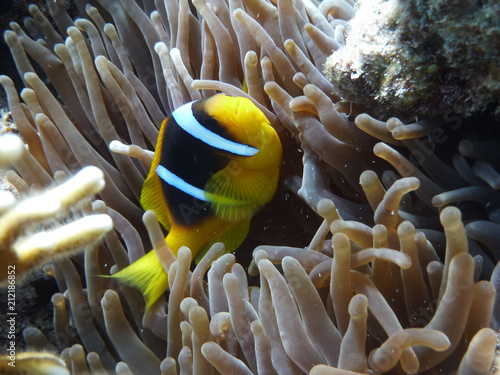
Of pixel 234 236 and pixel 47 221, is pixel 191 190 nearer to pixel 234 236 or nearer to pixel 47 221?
pixel 234 236

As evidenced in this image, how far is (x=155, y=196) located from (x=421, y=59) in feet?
2.94

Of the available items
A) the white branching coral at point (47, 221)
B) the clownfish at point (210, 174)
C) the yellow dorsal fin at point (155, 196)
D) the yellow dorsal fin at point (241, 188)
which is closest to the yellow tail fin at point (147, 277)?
the clownfish at point (210, 174)

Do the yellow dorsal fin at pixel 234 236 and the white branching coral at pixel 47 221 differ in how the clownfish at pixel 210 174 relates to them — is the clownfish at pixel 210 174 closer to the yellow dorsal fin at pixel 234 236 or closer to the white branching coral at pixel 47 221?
the yellow dorsal fin at pixel 234 236

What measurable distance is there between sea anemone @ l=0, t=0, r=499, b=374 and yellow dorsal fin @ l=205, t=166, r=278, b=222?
3.5 inches

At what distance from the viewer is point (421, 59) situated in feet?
3.09

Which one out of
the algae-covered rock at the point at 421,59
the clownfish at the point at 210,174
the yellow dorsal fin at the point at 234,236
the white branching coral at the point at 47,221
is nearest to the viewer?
the white branching coral at the point at 47,221

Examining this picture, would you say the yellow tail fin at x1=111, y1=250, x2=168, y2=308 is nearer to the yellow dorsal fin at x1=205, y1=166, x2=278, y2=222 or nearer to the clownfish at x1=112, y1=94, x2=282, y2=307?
the clownfish at x1=112, y1=94, x2=282, y2=307

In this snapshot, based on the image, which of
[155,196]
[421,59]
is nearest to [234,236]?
[155,196]

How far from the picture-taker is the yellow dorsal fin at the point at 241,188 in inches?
51.6

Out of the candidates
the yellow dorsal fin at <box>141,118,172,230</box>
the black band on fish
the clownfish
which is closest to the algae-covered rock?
the clownfish

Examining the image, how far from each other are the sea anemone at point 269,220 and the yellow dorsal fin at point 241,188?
89mm

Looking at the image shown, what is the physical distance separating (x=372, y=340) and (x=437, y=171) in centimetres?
→ 45

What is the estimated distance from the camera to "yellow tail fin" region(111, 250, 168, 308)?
4.23 feet

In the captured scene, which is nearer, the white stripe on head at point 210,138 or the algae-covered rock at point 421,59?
the algae-covered rock at point 421,59
